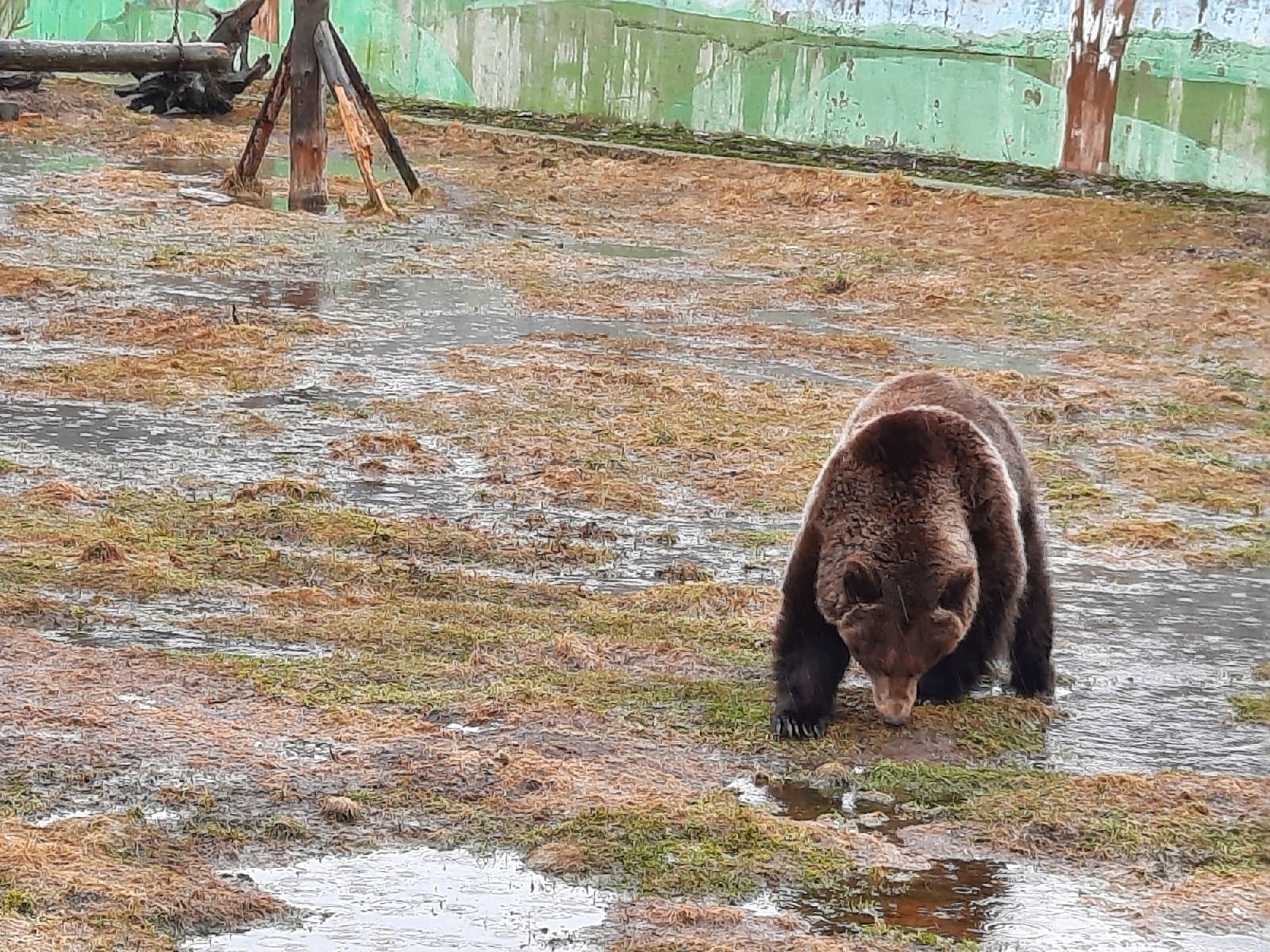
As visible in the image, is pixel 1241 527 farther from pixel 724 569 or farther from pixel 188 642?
pixel 188 642

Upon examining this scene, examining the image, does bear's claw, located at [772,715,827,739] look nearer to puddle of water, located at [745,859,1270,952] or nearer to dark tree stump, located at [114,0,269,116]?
puddle of water, located at [745,859,1270,952]

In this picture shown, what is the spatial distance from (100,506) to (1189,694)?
4666 mm

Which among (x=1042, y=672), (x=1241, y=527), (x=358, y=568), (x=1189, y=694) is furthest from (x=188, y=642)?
(x=1241, y=527)

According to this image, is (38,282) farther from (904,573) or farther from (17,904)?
(17,904)

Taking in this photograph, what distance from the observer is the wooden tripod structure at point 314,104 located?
1797 centimetres

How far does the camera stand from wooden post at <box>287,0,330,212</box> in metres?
17.9

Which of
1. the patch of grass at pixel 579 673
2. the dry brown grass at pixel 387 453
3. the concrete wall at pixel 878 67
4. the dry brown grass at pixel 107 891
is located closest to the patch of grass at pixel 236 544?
the patch of grass at pixel 579 673

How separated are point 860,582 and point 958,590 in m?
0.31

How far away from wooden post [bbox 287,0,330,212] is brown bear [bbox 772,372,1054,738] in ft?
39.8

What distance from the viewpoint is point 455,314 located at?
1444 centimetres

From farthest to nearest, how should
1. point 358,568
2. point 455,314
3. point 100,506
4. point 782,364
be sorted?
point 455,314 → point 782,364 → point 100,506 → point 358,568

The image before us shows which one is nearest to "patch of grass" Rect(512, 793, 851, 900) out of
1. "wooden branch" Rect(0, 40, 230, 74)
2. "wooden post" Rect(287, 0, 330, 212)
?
"wooden post" Rect(287, 0, 330, 212)

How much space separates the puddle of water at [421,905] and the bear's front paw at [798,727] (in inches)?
54.4

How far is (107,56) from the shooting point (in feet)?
62.0
